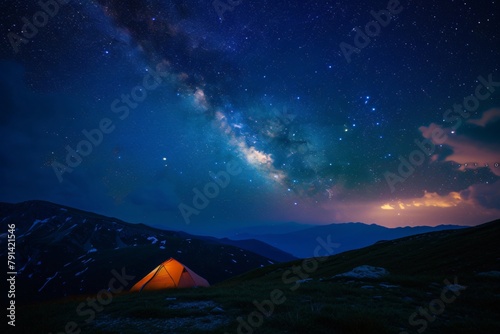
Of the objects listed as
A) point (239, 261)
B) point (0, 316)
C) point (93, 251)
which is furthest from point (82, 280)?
point (0, 316)

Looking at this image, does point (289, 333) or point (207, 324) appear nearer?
point (289, 333)

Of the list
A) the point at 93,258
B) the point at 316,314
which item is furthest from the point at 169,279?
the point at 93,258

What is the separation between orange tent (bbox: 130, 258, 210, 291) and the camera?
2469 cm

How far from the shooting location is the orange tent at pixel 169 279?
24.7 m

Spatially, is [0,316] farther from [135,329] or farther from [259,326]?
[259,326]

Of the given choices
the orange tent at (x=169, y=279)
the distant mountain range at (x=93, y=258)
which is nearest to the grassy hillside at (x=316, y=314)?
the orange tent at (x=169, y=279)

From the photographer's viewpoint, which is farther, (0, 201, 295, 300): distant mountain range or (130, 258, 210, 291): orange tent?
(0, 201, 295, 300): distant mountain range

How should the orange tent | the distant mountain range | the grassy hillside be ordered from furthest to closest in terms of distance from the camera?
the distant mountain range, the orange tent, the grassy hillside

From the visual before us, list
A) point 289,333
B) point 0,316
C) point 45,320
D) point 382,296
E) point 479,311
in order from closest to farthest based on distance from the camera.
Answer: point 289,333 → point 479,311 → point 45,320 → point 382,296 → point 0,316

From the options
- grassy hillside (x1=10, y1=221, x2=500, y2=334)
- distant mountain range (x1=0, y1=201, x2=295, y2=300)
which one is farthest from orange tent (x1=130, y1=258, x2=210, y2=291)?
distant mountain range (x1=0, y1=201, x2=295, y2=300)

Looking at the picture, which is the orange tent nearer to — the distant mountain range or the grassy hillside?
the grassy hillside

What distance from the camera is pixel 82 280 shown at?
138 m

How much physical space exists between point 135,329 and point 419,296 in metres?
A: 13.4

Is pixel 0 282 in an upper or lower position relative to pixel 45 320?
lower
